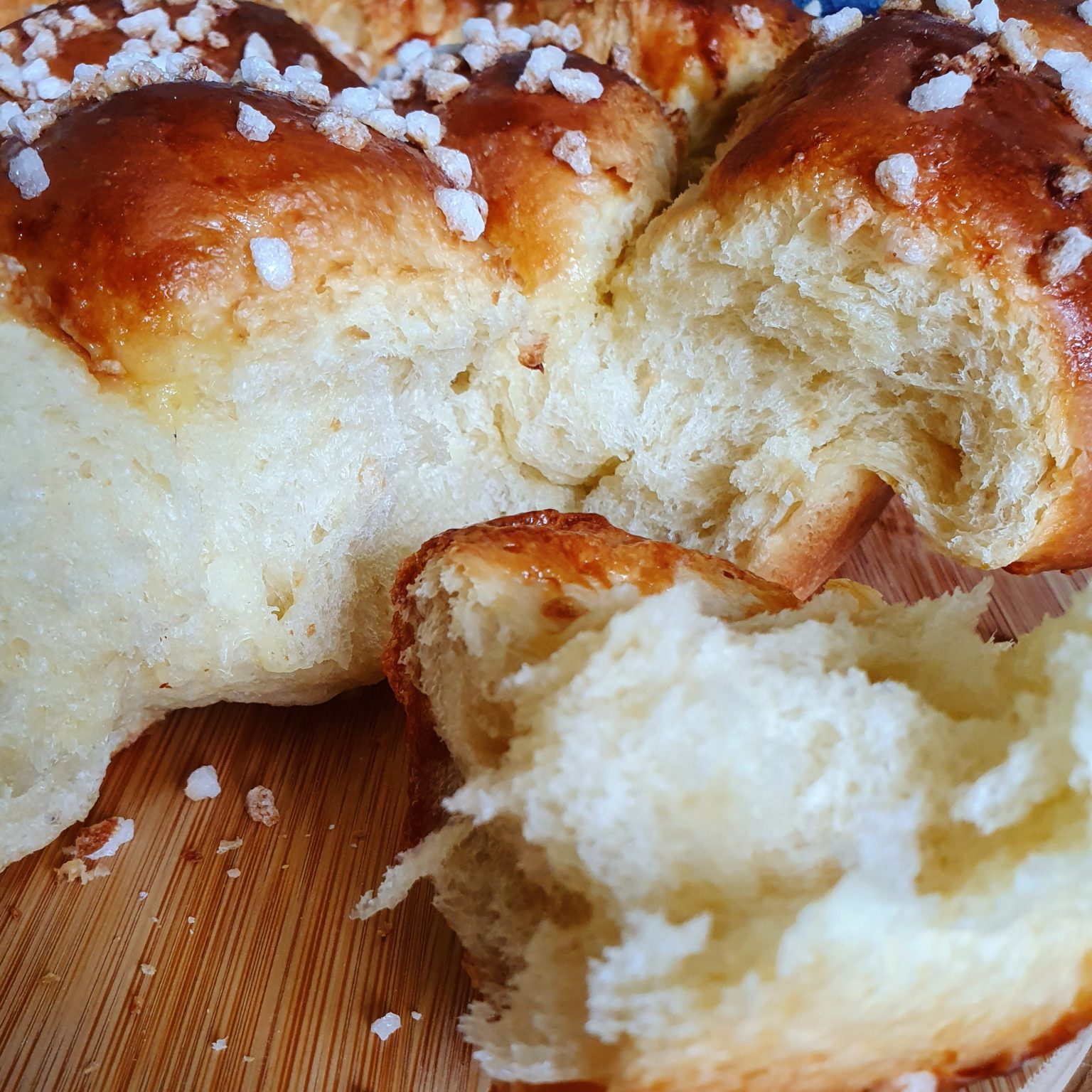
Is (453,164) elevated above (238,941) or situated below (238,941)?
above

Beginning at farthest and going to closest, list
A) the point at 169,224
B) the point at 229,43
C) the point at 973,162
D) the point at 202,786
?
the point at 229,43 → the point at 202,786 → the point at 973,162 → the point at 169,224

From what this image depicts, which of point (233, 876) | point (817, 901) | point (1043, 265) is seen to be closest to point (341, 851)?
point (233, 876)

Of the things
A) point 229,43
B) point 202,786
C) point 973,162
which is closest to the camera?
point 973,162

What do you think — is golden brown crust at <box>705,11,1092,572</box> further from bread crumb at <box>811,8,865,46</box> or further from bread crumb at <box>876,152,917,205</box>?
bread crumb at <box>811,8,865,46</box>

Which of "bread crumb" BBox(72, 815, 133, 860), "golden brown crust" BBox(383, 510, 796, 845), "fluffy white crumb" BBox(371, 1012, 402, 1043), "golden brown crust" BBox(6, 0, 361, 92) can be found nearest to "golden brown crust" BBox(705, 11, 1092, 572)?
"golden brown crust" BBox(383, 510, 796, 845)

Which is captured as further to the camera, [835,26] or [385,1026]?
[835,26]

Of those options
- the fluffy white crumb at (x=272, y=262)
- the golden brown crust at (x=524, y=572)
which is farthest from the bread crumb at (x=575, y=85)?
the golden brown crust at (x=524, y=572)

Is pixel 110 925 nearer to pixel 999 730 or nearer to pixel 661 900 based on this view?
pixel 661 900

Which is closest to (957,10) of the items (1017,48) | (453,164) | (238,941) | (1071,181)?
(1017,48)

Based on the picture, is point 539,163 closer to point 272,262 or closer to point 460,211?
point 460,211
